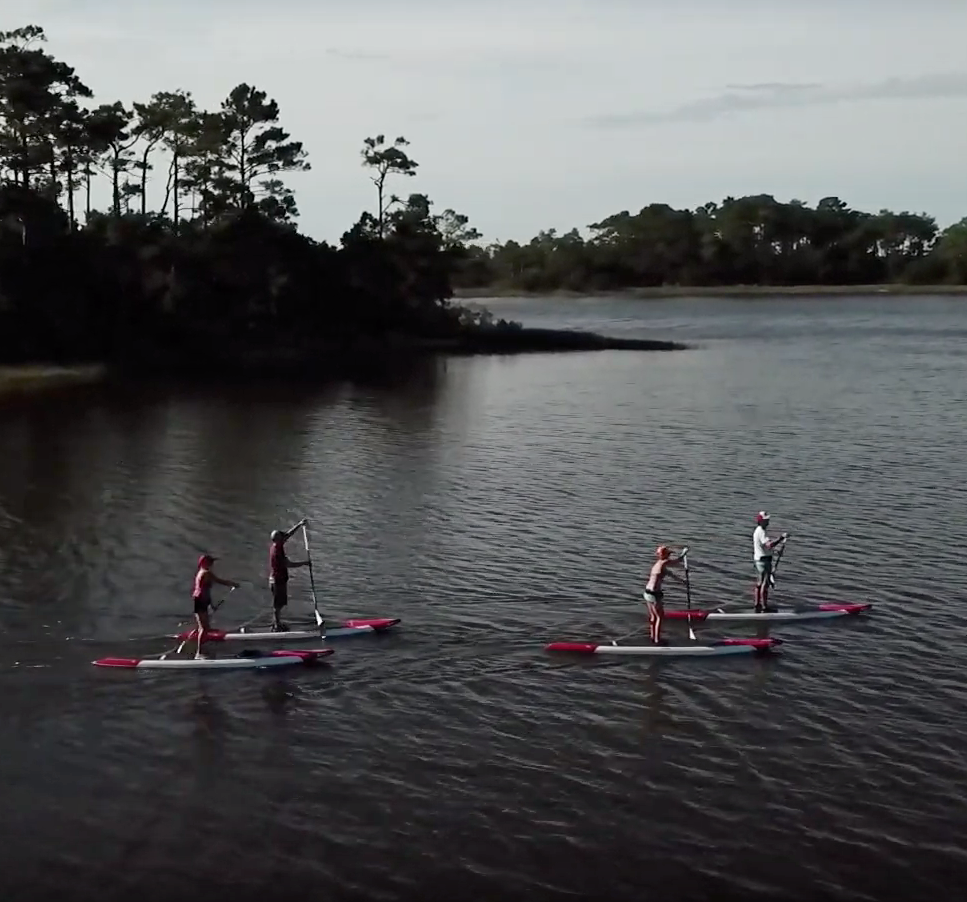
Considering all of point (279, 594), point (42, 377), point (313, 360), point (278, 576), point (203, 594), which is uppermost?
point (313, 360)

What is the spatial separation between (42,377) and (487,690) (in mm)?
66149

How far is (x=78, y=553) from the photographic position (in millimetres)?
37688

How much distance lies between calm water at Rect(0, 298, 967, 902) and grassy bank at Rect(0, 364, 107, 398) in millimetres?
23713

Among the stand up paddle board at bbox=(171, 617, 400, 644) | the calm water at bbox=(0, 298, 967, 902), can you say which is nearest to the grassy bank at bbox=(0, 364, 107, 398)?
the calm water at bbox=(0, 298, 967, 902)

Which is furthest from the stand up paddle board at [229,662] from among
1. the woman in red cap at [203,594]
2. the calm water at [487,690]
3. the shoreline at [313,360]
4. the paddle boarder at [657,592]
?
the shoreline at [313,360]

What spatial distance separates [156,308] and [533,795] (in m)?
84.3

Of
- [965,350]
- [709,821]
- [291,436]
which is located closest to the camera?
[709,821]

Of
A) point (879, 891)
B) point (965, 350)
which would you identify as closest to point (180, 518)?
point (879, 891)

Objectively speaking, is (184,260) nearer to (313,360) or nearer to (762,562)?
(313,360)

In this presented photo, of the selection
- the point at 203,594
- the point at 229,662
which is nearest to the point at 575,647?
the point at 229,662

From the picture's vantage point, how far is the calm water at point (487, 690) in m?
19.2

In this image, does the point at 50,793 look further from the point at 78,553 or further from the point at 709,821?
the point at 78,553

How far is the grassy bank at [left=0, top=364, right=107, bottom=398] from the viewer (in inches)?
3118

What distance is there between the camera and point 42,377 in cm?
8381
